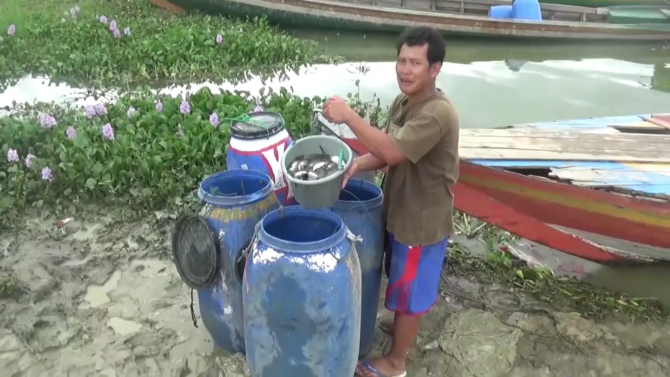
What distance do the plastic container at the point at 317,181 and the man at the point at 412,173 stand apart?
0.38 ft

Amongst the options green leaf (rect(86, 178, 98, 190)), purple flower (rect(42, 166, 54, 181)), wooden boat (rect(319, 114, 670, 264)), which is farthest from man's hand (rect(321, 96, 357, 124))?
purple flower (rect(42, 166, 54, 181))

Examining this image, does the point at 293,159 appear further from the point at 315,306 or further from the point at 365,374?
the point at 365,374

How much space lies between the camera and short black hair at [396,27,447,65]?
2.12 metres

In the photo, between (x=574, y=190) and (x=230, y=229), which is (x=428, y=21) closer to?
(x=574, y=190)

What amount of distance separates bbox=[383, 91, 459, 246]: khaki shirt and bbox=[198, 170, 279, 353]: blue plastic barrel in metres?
0.58

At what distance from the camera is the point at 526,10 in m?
9.96

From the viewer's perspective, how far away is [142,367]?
2.71m

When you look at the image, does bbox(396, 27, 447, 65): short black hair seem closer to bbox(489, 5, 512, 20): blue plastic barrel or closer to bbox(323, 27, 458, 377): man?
bbox(323, 27, 458, 377): man

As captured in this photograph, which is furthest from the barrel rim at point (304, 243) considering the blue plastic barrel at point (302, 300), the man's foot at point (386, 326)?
the man's foot at point (386, 326)

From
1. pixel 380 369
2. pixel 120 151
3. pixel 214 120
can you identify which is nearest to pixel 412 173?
pixel 380 369

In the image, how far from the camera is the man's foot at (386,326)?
304 centimetres

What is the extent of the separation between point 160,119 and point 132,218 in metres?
1.26

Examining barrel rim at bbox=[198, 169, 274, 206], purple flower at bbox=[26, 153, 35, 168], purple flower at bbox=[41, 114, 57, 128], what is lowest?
purple flower at bbox=[26, 153, 35, 168]

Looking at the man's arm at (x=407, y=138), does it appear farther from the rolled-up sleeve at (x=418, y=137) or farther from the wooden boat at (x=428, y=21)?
the wooden boat at (x=428, y=21)
